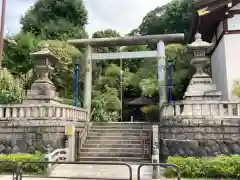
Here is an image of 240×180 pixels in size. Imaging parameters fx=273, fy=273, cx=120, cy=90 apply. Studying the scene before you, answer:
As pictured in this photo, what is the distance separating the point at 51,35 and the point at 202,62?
2114 centimetres

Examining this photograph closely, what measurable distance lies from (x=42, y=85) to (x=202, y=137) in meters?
7.10

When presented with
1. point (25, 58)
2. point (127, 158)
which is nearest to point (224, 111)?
point (127, 158)

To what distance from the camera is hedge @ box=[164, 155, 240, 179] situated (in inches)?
326

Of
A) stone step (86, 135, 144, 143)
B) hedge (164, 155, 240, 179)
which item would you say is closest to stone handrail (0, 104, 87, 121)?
stone step (86, 135, 144, 143)

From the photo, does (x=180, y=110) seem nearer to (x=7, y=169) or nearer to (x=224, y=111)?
(x=224, y=111)

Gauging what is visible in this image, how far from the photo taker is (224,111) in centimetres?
Answer: 1034

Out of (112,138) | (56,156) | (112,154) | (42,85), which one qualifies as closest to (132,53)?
(112,138)

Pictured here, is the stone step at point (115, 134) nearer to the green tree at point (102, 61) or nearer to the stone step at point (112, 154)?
the stone step at point (112, 154)

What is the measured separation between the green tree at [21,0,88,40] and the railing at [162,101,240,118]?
20280 millimetres

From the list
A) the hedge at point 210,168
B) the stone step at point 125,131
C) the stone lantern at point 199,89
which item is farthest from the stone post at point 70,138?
the stone lantern at point 199,89

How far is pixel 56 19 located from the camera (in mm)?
31078

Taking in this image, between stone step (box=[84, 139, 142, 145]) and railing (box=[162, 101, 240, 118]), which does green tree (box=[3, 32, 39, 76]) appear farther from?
railing (box=[162, 101, 240, 118])

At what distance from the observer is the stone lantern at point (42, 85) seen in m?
11.9

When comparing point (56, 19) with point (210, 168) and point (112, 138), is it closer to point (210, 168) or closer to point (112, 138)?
point (112, 138)
